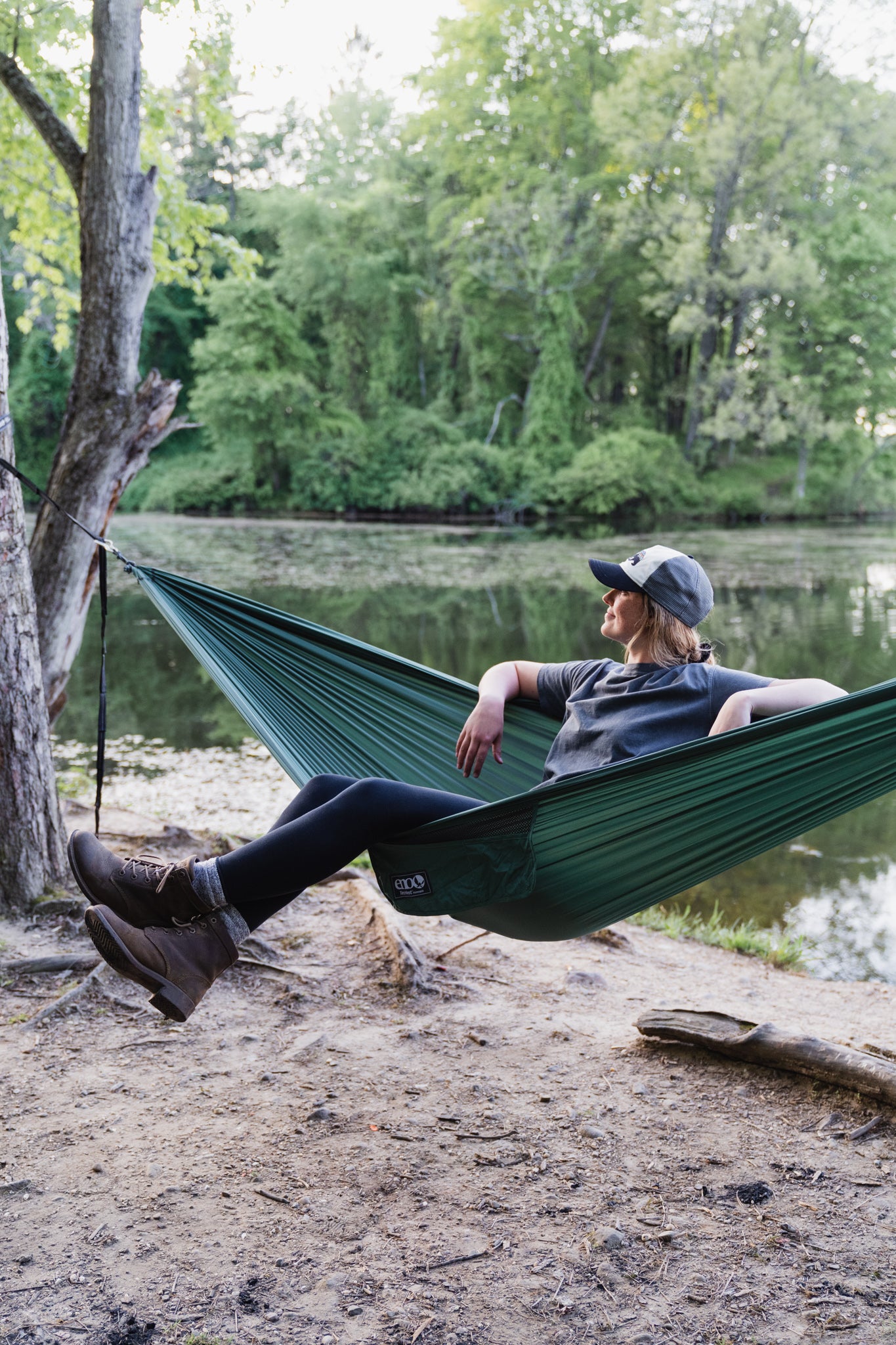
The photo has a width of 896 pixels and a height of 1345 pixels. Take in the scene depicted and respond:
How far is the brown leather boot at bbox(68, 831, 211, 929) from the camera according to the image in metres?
1.48

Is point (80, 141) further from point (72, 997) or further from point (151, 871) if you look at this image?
point (151, 871)

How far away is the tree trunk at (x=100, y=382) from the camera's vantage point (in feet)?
10.3

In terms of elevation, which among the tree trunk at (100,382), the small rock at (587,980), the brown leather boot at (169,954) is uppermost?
the tree trunk at (100,382)

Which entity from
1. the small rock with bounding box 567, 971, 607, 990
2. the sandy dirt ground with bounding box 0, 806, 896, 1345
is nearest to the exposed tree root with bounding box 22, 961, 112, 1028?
the sandy dirt ground with bounding box 0, 806, 896, 1345

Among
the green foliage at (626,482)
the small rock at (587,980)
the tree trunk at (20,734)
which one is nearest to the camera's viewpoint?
the tree trunk at (20,734)

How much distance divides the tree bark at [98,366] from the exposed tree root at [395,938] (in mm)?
Result: 1232

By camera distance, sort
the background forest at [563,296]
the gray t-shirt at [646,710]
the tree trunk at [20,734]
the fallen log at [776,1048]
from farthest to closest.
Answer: the background forest at [563,296] → the tree trunk at [20,734] → the fallen log at [776,1048] → the gray t-shirt at [646,710]

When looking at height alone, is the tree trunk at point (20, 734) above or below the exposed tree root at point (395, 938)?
above

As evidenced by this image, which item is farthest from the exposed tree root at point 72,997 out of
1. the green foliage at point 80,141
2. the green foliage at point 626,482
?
the green foliage at point 626,482

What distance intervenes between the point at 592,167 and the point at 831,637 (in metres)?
16.3

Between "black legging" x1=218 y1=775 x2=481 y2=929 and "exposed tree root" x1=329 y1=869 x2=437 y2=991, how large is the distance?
523mm

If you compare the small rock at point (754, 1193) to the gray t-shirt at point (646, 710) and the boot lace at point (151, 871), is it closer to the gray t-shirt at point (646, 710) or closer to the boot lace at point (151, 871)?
the gray t-shirt at point (646, 710)

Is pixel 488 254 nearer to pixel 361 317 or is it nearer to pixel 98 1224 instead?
pixel 361 317

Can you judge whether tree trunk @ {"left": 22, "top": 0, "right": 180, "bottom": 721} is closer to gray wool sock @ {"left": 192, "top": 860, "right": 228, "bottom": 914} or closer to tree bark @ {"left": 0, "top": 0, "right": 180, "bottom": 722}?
tree bark @ {"left": 0, "top": 0, "right": 180, "bottom": 722}
